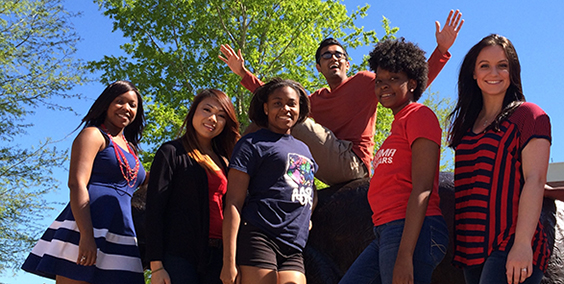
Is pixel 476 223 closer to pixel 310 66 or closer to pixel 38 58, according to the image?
pixel 310 66

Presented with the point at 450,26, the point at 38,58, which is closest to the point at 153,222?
the point at 450,26

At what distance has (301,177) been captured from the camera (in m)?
3.20

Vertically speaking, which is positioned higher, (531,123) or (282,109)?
(282,109)

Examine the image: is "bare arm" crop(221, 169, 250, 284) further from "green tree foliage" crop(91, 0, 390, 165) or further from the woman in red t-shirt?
"green tree foliage" crop(91, 0, 390, 165)

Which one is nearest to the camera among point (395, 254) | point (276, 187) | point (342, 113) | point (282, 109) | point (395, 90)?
point (395, 254)

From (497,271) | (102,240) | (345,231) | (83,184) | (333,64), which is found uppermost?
(333,64)

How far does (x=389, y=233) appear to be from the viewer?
268 centimetres

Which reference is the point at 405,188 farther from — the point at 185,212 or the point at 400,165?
the point at 185,212

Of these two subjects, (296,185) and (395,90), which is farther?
Result: (296,185)

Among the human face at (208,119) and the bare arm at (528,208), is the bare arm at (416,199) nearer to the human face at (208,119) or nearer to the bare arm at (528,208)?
the bare arm at (528,208)

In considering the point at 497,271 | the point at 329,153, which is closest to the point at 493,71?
the point at 497,271

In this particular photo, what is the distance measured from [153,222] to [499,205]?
74.1 inches

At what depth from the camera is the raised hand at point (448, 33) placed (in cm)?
398

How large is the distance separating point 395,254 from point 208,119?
5.09 feet
